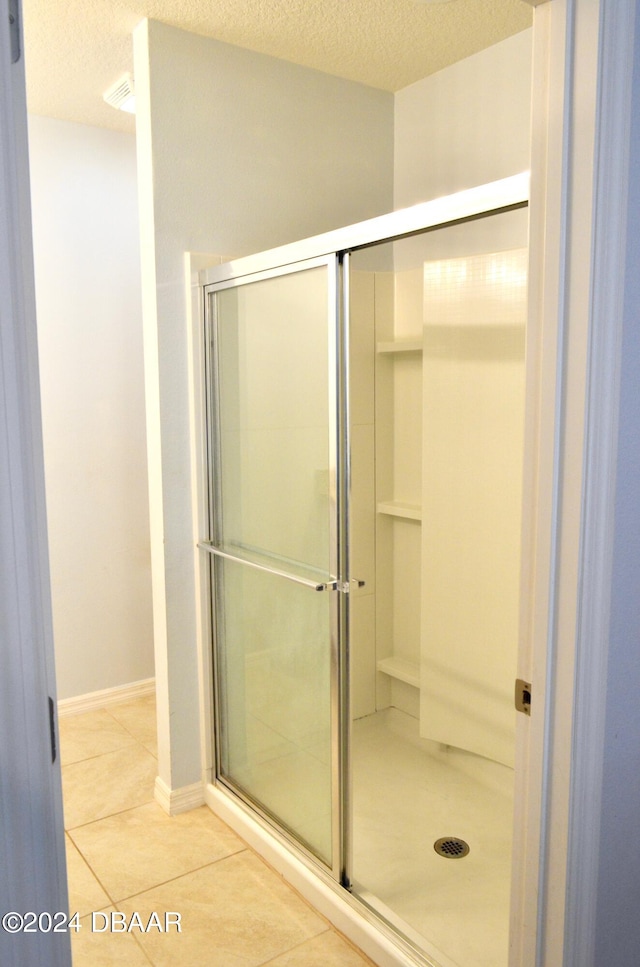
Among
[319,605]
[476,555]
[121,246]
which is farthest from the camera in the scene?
[121,246]

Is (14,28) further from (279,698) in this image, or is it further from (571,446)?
(279,698)

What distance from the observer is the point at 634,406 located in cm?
120

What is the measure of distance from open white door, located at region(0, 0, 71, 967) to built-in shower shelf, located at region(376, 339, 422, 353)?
6.97ft

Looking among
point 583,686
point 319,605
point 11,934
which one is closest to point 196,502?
point 319,605

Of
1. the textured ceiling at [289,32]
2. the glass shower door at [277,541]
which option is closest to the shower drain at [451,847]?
the glass shower door at [277,541]

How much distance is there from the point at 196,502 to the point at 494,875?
1.44m


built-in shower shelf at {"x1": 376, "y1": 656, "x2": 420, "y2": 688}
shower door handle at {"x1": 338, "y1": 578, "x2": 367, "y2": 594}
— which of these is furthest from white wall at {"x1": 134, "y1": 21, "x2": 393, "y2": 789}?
built-in shower shelf at {"x1": 376, "y1": 656, "x2": 420, "y2": 688}

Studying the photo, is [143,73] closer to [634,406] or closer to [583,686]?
[634,406]

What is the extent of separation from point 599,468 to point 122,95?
7.99 feet

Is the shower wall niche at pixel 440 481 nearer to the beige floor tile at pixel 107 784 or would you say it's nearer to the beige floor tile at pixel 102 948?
the beige floor tile at pixel 107 784

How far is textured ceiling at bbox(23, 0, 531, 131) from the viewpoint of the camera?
222 cm

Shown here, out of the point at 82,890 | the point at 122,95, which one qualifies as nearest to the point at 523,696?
the point at 82,890

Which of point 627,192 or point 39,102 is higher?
A: point 39,102

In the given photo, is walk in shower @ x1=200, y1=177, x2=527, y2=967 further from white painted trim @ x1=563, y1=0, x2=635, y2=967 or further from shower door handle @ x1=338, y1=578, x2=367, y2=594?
white painted trim @ x1=563, y1=0, x2=635, y2=967
